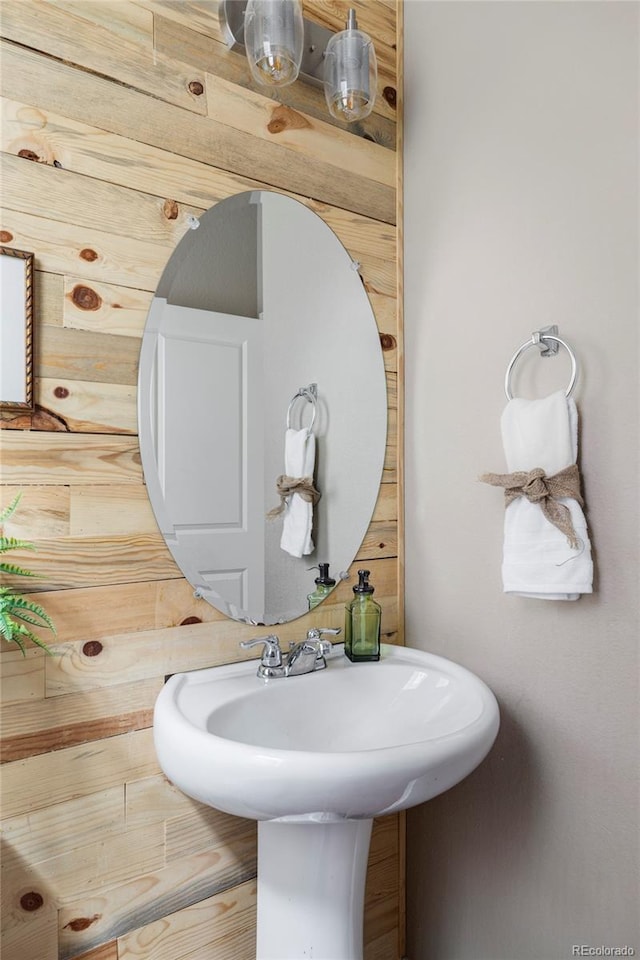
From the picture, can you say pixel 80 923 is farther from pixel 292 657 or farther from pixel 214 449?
pixel 214 449

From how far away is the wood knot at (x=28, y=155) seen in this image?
3.58 ft

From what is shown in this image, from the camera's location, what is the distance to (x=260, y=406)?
53.6 inches

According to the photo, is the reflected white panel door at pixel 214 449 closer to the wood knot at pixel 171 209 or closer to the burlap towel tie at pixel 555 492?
the wood knot at pixel 171 209

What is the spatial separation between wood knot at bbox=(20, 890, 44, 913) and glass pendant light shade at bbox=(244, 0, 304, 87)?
1494 mm

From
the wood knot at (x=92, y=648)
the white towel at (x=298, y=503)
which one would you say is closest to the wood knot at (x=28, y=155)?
the white towel at (x=298, y=503)

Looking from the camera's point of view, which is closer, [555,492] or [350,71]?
[555,492]

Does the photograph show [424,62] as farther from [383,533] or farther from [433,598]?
[433,598]

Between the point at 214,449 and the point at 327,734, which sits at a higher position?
the point at 214,449

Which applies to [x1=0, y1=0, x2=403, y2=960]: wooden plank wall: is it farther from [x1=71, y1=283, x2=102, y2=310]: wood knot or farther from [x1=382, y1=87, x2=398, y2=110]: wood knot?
[x1=382, y1=87, x2=398, y2=110]: wood knot

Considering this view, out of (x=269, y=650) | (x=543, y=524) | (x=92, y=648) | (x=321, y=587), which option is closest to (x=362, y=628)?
(x=321, y=587)

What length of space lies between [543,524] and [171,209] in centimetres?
91

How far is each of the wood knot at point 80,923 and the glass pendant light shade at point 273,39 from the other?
1545 millimetres

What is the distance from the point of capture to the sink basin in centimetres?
91

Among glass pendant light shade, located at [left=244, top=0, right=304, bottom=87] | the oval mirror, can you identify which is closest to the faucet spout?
the oval mirror
